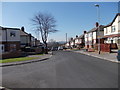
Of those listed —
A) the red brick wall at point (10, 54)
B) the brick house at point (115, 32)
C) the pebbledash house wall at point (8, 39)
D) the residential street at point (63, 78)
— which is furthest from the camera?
the brick house at point (115, 32)

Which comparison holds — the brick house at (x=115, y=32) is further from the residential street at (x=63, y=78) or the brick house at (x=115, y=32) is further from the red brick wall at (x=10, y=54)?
Answer: the red brick wall at (x=10, y=54)

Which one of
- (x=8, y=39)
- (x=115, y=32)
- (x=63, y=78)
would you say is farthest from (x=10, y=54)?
(x=115, y=32)

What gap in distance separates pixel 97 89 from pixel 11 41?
29.0 metres

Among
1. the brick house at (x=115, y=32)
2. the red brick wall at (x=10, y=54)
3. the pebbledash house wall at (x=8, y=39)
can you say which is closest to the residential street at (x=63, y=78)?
the red brick wall at (x=10, y=54)

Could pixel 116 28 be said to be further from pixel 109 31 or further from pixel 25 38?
pixel 25 38

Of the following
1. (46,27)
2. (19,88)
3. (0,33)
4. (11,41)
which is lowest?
(19,88)

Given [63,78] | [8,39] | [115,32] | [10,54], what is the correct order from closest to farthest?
[63,78] < [10,54] < [8,39] < [115,32]

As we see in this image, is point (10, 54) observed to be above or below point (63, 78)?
above

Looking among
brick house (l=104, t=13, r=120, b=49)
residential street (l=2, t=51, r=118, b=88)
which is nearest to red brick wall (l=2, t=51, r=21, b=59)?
residential street (l=2, t=51, r=118, b=88)

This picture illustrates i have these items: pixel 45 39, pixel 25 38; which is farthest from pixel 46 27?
pixel 25 38

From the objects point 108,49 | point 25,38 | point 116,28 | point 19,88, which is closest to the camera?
point 19,88

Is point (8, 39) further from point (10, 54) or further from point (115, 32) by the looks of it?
point (115, 32)

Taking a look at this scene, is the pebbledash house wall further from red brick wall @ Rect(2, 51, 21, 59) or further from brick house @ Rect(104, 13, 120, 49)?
brick house @ Rect(104, 13, 120, 49)

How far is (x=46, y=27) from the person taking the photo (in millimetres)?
33469
